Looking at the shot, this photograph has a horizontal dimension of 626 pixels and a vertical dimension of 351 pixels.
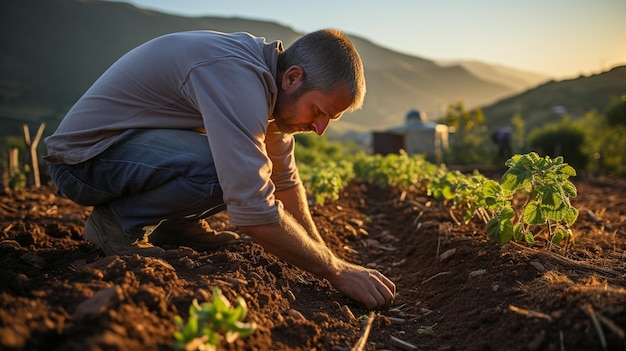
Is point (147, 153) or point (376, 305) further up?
point (147, 153)

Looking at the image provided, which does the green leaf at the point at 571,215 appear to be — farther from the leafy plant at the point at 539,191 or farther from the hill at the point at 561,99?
the hill at the point at 561,99

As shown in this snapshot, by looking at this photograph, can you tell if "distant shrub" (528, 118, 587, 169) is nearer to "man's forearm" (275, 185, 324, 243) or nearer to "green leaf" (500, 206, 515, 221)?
"green leaf" (500, 206, 515, 221)

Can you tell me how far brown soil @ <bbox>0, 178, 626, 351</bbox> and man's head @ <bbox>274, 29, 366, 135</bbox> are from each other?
831 millimetres

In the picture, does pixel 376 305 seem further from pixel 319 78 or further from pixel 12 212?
pixel 12 212

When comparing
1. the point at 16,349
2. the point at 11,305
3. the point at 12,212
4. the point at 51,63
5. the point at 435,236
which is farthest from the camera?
the point at 51,63

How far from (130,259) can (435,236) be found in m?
2.30

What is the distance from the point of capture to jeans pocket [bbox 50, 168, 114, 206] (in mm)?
2779

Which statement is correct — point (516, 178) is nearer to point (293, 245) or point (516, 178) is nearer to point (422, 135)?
point (293, 245)

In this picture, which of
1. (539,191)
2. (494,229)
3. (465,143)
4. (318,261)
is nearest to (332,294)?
(318,261)

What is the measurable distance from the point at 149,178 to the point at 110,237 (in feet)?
1.55

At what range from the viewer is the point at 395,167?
640 cm

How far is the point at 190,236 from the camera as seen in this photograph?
3.10 m

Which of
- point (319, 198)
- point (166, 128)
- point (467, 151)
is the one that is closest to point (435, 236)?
point (319, 198)

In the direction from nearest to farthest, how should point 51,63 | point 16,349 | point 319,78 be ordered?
point 16,349
point 319,78
point 51,63
